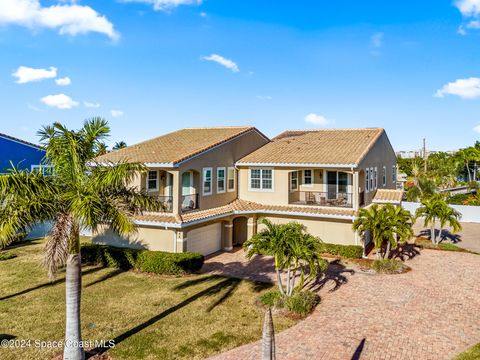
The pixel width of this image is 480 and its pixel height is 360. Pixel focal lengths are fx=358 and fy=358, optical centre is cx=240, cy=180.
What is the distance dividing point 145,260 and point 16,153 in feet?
53.2

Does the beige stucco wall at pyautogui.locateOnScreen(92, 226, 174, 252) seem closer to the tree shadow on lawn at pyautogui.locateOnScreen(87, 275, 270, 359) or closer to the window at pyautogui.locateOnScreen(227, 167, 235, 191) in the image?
the tree shadow on lawn at pyautogui.locateOnScreen(87, 275, 270, 359)

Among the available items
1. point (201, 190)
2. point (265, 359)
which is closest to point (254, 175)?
point (201, 190)

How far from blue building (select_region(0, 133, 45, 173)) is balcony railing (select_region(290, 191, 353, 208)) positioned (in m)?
19.0

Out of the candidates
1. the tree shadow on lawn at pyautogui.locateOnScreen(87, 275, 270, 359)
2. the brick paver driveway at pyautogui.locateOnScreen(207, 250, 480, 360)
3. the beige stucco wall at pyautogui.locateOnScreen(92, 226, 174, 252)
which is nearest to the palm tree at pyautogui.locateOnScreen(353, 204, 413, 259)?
the brick paver driveway at pyautogui.locateOnScreen(207, 250, 480, 360)

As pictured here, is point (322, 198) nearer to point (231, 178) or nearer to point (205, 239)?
point (231, 178)

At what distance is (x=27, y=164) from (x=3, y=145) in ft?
7.82

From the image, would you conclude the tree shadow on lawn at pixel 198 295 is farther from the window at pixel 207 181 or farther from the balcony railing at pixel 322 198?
the balcony railing at pixel 322 198

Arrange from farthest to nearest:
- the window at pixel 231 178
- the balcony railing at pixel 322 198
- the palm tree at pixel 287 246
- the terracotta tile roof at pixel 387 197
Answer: the terracotta tile roof at pixel 387 197, the window at pixel 231 178, the balcony railing at pixel 322 198, the palm tree at pixel 287 246

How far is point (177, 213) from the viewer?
62.6 feet

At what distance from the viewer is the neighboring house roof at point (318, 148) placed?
2192 cm

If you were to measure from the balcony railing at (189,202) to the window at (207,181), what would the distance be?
0.87 meters

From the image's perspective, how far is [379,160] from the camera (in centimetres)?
2717

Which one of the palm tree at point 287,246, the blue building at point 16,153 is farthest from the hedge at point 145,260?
the blue building at point 16,153

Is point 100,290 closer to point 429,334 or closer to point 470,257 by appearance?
point 429,334
